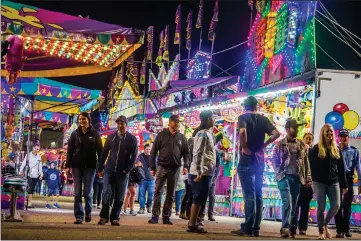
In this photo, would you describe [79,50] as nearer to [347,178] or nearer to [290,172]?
[290,172]

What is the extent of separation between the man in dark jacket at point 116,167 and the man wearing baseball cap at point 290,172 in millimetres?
2525

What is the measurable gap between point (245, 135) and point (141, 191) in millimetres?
7154

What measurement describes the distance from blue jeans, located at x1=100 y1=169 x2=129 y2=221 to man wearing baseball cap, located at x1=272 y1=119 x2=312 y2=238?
264 cm

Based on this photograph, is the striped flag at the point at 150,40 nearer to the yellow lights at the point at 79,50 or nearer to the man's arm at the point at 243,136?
the yellow lights at the point at 79,50

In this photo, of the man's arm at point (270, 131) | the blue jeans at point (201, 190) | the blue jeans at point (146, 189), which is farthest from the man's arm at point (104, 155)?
the blue jeans at point (146, 189)

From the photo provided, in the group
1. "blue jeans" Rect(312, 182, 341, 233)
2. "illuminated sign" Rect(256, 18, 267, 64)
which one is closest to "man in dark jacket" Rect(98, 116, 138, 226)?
"blue jeans" Rect(312, 182, 341, 233)

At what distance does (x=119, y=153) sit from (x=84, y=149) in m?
0.60

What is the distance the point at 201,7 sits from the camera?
26453mm

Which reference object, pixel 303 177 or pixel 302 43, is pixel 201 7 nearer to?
pixel 302 43

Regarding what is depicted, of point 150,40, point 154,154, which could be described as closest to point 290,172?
point 154,154

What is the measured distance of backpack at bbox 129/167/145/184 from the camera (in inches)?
569

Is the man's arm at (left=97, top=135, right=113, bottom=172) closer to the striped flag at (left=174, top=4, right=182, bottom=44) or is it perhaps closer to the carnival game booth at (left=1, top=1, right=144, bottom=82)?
the carnival game booth at (left=1, top=1, right=144, bottom=82)

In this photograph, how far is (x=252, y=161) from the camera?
8.73 metres

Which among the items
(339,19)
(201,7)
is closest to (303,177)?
(339,19)
